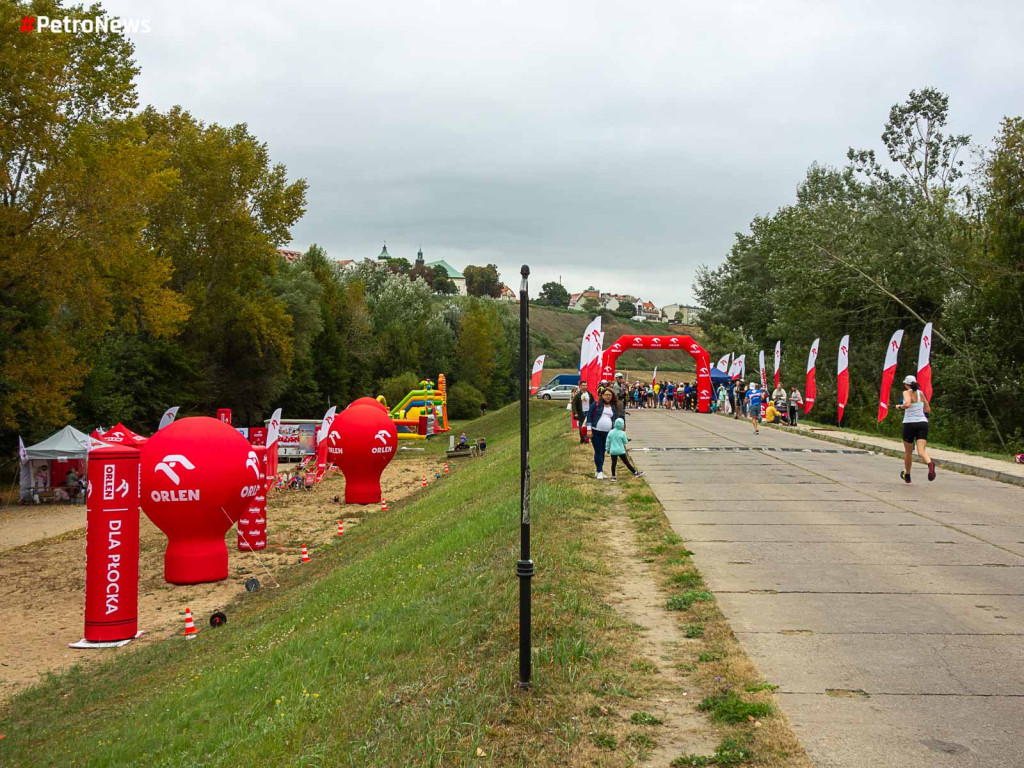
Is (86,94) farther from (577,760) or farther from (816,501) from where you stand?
(577,760)

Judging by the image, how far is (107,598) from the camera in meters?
13.0

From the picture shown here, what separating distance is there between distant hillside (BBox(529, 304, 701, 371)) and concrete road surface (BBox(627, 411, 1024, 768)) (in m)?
109

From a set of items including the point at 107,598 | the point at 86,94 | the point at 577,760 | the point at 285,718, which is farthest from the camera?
the point at 86,94

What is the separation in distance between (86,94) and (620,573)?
3505cm

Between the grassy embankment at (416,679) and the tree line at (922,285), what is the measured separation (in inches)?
968

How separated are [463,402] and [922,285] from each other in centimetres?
5039

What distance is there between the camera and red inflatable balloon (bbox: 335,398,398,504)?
87.6 ft

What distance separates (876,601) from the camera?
776cm

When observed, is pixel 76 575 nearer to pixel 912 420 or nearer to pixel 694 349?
pixel 912 420

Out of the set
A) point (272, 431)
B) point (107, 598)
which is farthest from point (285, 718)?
point (272, 431)

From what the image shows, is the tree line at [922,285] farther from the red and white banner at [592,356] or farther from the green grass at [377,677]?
the green grass at [377,677]

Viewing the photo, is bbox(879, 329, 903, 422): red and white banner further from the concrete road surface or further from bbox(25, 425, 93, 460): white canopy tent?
bbox(25, 425, 93, 460): white canopy tent

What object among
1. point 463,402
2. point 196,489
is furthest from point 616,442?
point 463,402

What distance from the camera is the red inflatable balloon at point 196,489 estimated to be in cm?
1625
